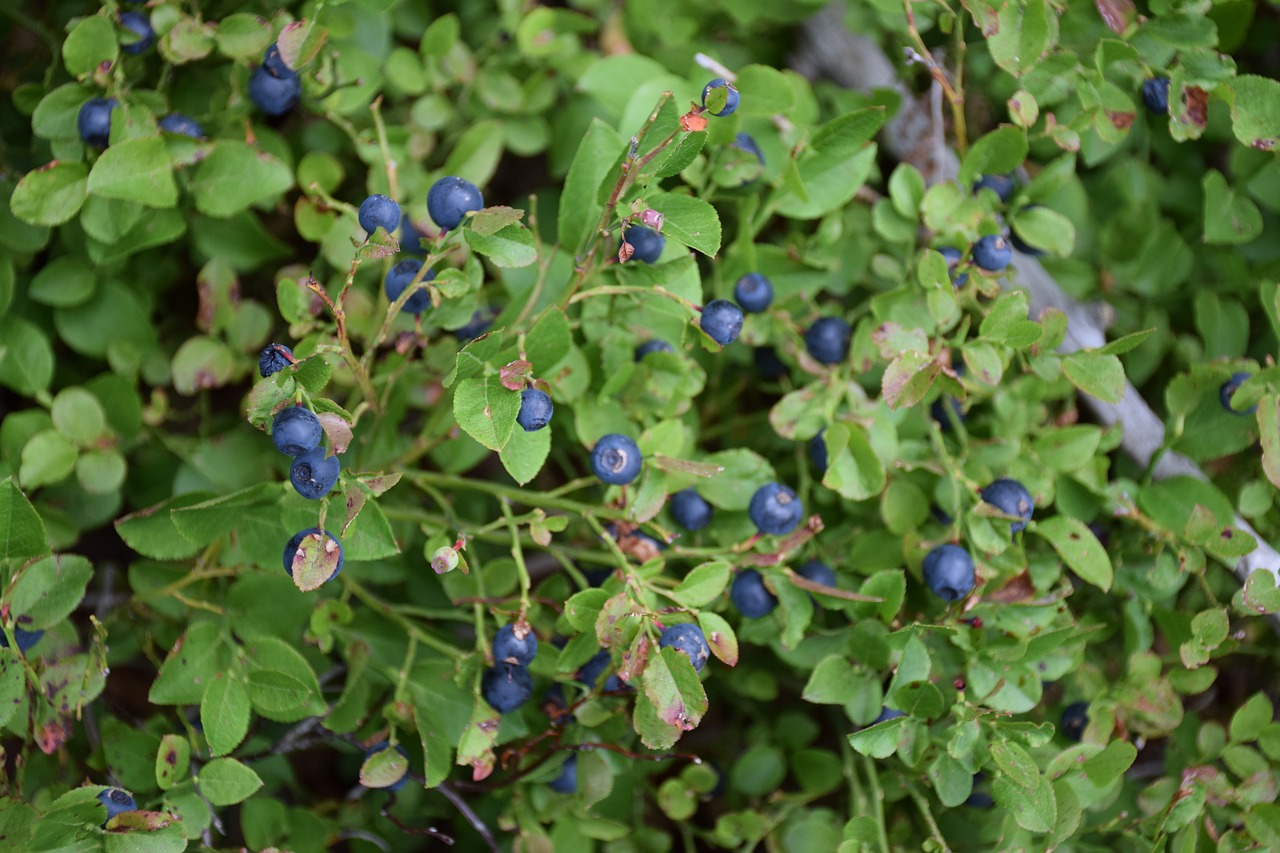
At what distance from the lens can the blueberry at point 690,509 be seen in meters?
1.75

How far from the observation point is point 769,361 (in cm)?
197

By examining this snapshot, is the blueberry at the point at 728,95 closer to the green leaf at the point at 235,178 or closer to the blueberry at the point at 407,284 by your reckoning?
the blueberry at the point at 407,284

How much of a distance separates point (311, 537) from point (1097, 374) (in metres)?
1.23

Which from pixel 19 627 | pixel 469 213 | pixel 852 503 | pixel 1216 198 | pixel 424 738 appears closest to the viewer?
pixel 469 213

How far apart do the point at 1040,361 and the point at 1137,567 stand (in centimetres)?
47

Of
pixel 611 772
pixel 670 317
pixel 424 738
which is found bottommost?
pixel 611 772

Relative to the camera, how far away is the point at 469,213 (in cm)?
138

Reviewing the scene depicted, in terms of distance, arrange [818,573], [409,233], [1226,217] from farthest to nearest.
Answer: [1226,217]
[409,233]
[818,573]

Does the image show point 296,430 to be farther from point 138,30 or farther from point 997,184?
point 997,184

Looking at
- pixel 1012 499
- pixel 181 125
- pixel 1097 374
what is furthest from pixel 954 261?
pixel 181 125

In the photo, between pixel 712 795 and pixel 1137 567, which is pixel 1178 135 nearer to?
pixel 1137 567

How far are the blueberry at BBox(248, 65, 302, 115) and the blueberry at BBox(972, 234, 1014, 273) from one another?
1.22 m

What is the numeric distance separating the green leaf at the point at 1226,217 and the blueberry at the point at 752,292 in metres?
0.94

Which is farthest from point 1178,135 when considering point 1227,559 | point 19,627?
point 19,627
